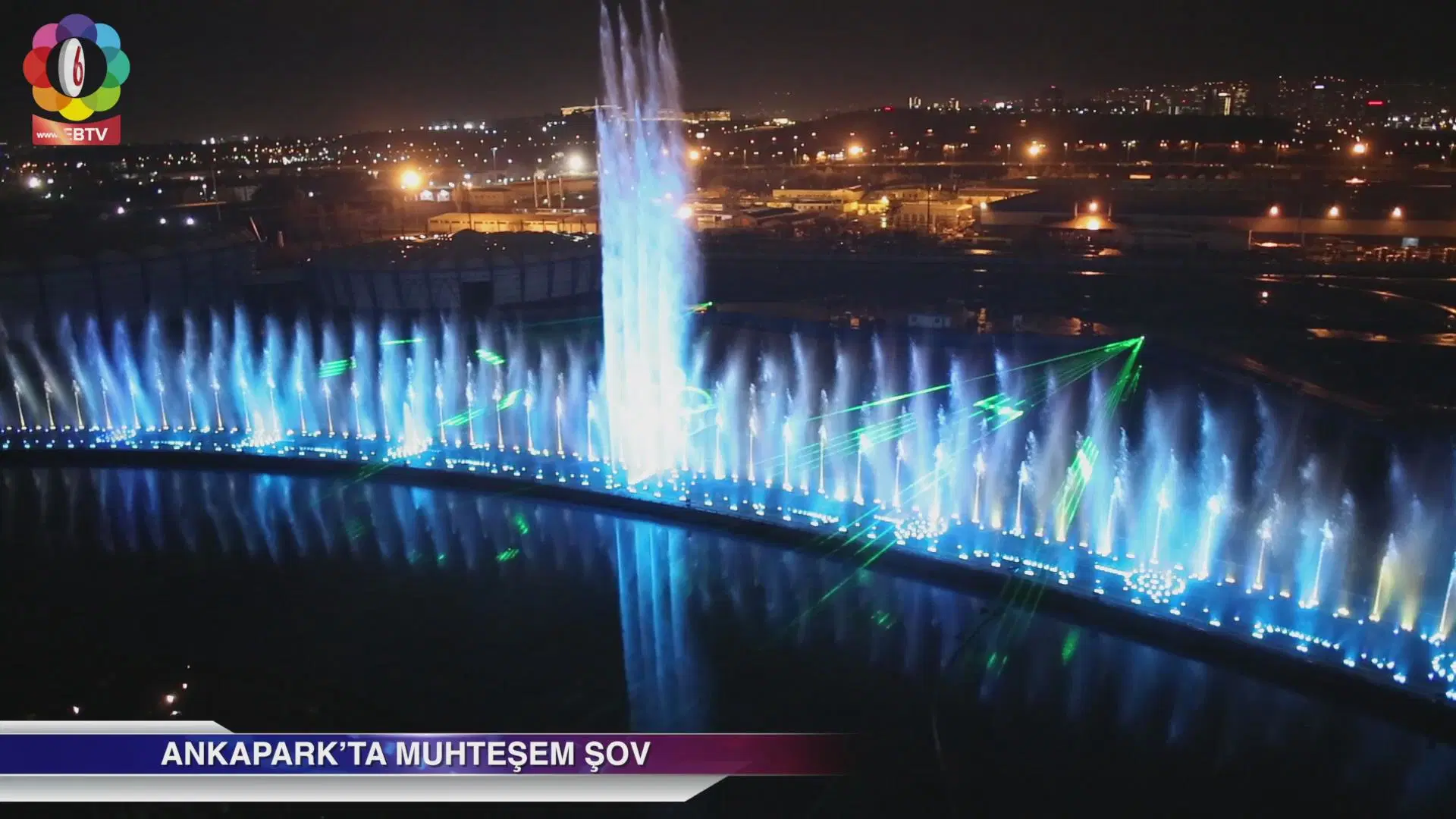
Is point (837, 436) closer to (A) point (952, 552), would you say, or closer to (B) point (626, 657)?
(A) point (952, 552)

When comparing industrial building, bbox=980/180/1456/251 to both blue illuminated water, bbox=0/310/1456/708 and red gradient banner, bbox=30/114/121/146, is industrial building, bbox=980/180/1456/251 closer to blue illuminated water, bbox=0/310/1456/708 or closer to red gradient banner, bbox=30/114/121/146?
blue illuminated water, bbox=0/310/1456/708

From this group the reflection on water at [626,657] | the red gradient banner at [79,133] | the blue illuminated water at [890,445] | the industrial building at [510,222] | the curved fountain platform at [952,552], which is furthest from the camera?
the industrial building at [510,222]

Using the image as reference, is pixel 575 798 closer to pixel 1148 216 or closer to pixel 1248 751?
pixel 1248 751

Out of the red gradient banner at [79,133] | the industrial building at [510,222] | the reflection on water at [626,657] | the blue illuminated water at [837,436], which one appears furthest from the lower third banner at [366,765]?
the industrial building at [510,222]

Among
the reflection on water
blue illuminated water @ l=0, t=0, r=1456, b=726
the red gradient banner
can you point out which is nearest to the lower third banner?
the reflection on water

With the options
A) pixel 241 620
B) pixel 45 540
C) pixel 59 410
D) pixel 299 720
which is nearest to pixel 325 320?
pixel 59 410

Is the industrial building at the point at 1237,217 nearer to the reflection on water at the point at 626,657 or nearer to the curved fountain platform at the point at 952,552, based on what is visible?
the curved fountain platform at the point at 952,552
